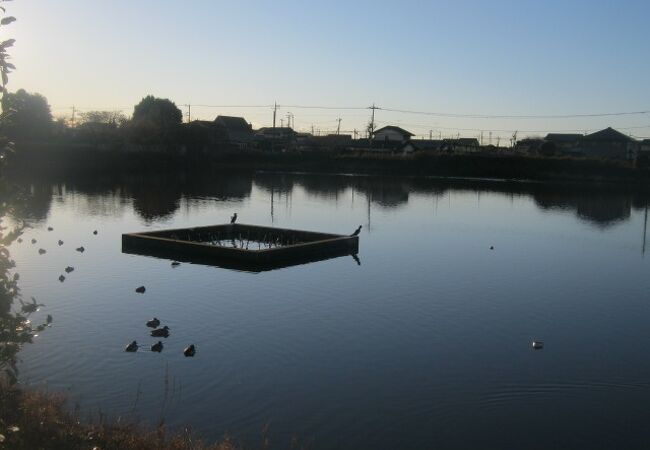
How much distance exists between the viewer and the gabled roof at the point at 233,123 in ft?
443

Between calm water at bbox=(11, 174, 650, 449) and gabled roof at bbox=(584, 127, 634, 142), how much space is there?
9349 cm

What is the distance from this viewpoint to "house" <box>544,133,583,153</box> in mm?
121281

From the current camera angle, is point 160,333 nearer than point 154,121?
Yes

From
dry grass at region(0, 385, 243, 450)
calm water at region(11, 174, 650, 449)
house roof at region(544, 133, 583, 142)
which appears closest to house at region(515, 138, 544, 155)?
house roof at region(544, 133, 583, 142)

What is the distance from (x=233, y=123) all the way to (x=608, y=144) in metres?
68.8

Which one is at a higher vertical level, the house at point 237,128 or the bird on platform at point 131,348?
the house at point 237,128

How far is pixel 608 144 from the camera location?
120562 mm

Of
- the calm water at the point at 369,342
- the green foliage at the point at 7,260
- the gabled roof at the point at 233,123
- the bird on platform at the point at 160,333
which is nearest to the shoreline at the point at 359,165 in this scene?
the gabled roof at the point at 233,123

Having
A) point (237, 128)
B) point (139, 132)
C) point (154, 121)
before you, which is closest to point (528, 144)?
point (237, 128)

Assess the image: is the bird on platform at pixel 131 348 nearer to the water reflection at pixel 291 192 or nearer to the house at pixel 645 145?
the water reflection at pixel 291 192

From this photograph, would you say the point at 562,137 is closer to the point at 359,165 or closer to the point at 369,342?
the point at 359,165

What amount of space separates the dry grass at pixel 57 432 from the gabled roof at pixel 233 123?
419 feet

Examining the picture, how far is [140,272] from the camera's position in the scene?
21969 mm

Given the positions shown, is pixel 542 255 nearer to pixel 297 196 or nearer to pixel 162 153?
pixel 297 196
